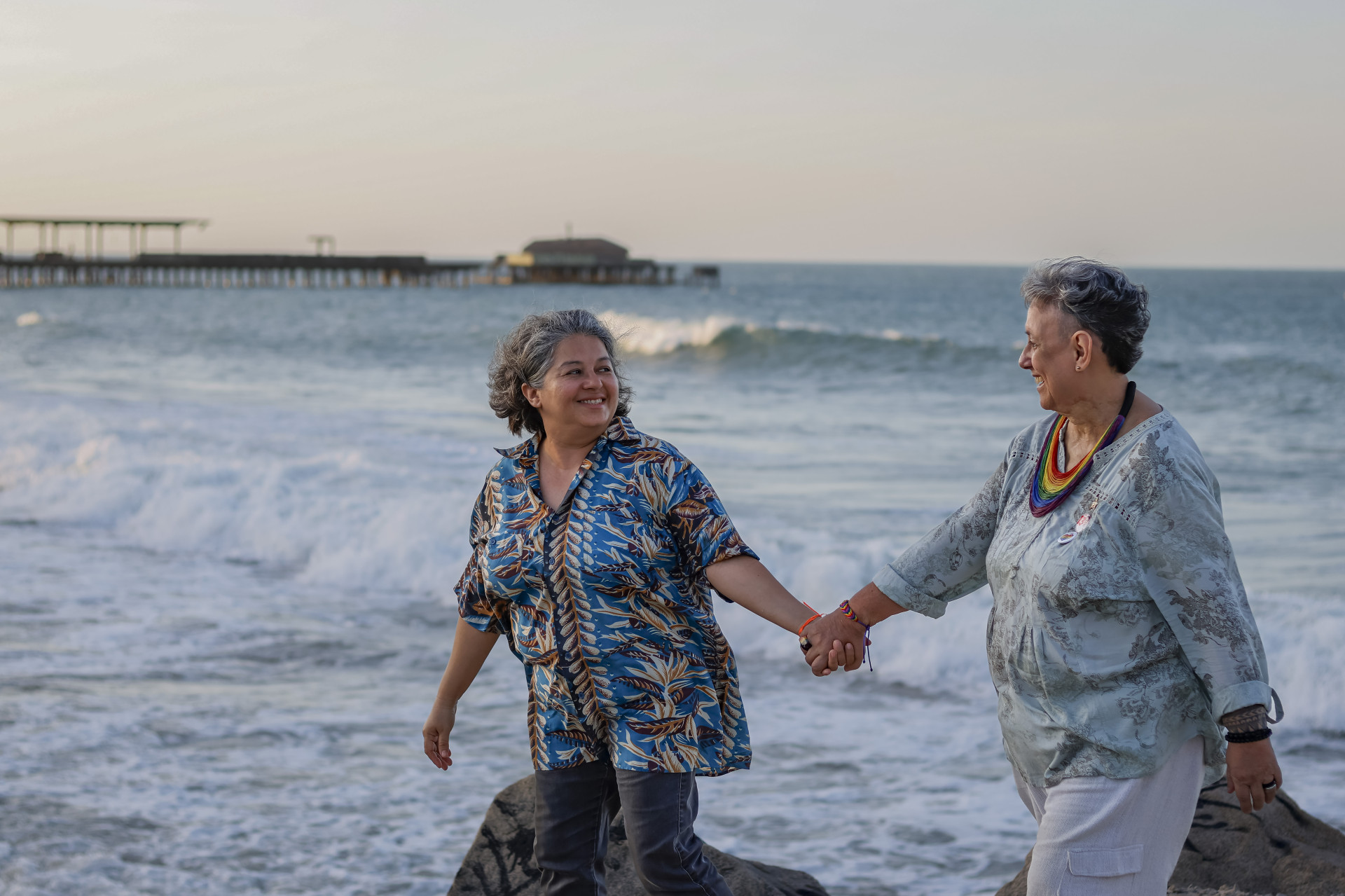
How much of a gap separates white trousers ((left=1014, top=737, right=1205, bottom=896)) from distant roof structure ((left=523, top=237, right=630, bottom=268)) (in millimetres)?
89387

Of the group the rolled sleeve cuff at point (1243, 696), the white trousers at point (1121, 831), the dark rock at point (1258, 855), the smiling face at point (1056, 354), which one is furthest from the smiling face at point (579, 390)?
the dark rock at point (1258, 855)

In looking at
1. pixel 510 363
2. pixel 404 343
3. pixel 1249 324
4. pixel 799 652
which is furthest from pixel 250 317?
pixel 510 363

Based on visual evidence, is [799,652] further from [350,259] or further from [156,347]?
[350,259]

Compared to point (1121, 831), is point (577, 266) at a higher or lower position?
higher

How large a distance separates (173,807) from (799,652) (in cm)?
354

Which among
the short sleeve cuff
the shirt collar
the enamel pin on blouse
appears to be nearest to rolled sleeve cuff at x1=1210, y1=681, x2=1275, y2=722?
the enamel pin on blouse

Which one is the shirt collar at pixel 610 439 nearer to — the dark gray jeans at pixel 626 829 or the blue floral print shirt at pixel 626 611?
the blue floral print shirt at pixel 626 611

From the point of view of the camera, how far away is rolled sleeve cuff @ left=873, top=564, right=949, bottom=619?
2.67 metres

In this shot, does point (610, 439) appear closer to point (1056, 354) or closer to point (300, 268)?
point (1056, 354)

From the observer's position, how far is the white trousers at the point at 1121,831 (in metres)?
→ 2.27

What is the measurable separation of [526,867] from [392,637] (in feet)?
12.7

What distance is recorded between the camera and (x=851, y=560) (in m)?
8.63

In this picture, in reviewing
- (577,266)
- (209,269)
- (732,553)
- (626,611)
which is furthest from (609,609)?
(577,266)

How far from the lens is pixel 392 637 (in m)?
7.23
